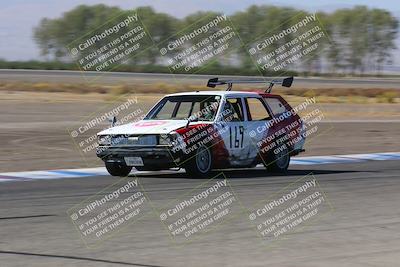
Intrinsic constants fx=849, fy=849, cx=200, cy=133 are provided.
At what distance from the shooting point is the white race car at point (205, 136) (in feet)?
44.2

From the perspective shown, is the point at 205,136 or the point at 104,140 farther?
the point at 104,140

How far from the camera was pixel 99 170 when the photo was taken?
15789 millimetres

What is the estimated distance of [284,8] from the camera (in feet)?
415

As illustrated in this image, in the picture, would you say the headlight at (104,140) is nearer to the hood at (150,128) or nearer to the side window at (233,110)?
the hood at (150,128)

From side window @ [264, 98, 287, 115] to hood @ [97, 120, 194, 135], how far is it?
90.9 inches

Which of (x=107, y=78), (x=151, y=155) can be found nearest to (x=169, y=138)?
(x=151, y=155)

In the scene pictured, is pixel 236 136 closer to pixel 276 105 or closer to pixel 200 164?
pixel 200 164

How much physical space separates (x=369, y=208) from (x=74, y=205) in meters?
3.76

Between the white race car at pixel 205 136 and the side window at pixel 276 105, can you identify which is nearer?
the white race car at pixel 205 136

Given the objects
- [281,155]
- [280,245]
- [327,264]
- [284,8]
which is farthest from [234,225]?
[284,8]

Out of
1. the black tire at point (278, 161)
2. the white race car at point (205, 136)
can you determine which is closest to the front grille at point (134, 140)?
the white race car at point (205, 136)

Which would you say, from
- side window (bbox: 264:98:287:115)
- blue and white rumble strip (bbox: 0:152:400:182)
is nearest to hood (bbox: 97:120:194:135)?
blue and white rumble strip (bbox: 0:152:400:182)

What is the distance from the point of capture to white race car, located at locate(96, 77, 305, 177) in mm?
13469

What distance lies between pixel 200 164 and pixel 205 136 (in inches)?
18.1
